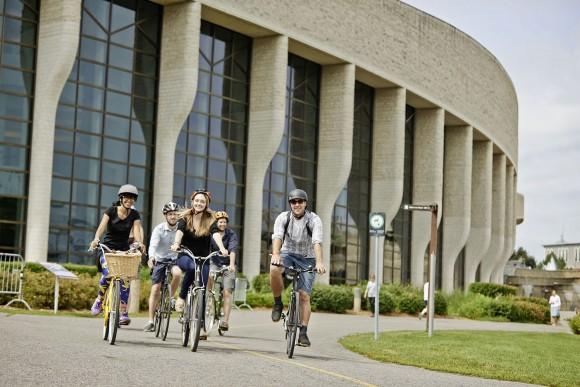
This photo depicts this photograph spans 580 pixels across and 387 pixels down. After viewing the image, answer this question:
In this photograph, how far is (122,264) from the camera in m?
11.6

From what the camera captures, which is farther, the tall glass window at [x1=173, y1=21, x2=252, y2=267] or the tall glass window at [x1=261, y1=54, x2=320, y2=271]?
the tall glass window at [x1=261, y1=54, x2=320, y2=271]

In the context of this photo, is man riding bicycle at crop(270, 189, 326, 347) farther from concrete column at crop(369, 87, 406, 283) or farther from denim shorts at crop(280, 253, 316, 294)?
concrete column at crop(369, 87, 406, 283)

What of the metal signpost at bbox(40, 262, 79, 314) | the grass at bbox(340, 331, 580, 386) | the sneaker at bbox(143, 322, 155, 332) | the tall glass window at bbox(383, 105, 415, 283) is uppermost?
the tall glass window at bbox(383, 105, 415, 283)

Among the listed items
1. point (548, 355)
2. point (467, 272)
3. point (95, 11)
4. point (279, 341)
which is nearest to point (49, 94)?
point (95, 11)

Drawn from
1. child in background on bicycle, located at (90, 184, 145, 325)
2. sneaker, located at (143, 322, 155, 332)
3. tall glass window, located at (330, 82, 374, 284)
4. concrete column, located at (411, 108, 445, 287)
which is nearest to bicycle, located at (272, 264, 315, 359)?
child in background on bicycle, located at (90, 184, 145, 325)

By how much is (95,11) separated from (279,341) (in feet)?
71.0

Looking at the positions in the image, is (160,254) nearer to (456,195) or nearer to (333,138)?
(333,138)

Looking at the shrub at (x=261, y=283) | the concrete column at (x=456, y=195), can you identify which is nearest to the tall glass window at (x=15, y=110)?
the shrub at (x=261, y=283)

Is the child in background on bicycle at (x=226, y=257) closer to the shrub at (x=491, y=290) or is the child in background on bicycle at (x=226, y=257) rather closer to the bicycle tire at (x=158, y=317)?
the bicycle tire at (x=158, y=317)

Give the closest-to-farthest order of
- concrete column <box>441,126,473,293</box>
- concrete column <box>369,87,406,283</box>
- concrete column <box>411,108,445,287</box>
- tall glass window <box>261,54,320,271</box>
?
1. tall glass window <box>261,54,320,271</box>
2. concrete column <box>369,87,406,283</box>
3. concrete column <box>411,108,445,287</box>
4. concrete column <box>441,126,473,293</box>

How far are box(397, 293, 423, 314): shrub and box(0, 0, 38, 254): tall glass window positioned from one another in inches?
575

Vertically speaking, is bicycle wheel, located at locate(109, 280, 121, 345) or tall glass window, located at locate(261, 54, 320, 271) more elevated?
tall glass window, located at locate(261, 54, 320, 271)

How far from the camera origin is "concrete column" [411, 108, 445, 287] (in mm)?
51594

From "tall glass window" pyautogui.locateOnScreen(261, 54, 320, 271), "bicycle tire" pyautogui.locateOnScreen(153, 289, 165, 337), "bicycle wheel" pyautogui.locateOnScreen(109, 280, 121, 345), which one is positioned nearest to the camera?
"bicycle wheel" pyautogui.locateOnScreen(109, 280, 121, 345)
